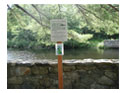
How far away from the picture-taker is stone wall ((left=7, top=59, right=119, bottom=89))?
2.47 m

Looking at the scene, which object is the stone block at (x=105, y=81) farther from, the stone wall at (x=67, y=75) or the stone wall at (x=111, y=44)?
the stone wall at (x=111, y=44)

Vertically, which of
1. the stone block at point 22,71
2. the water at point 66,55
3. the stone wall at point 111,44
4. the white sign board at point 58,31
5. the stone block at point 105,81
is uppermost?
the white sign board at point 58,31

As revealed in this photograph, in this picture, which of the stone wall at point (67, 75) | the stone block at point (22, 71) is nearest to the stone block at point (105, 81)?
the stone wall at point (67, 75)

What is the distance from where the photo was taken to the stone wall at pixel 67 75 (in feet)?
8.09

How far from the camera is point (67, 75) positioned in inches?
98.6

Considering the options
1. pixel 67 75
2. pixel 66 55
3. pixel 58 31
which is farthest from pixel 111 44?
pixel 58 31

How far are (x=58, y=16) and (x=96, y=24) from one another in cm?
120

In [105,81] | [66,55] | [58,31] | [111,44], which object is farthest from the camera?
[111,44]

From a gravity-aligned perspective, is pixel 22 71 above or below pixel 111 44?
below

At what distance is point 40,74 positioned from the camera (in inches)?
99.3

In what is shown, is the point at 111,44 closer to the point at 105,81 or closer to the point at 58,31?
the point at 105,81
